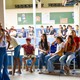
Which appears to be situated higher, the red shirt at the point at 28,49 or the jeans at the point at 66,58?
the red shirt at the point at 28,49

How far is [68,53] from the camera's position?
6.93 metres

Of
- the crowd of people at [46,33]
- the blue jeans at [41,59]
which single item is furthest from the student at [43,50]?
the crowd of people at [46,33]

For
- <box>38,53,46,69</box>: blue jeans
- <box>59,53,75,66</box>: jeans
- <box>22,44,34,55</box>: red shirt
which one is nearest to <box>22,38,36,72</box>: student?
<box>22,44,34,55</box>: red shirt

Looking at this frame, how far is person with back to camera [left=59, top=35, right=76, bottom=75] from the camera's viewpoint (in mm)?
6836

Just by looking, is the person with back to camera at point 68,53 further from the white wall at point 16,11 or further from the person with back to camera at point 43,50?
the white wall at point 16,11

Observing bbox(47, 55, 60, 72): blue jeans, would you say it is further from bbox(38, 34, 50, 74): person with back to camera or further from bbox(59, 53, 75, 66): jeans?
bbox(38, 34, 50, 74): person with back to camera

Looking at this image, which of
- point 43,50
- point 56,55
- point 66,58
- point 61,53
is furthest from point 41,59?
point 66,58

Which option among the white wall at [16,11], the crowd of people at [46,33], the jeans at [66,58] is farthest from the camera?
the white wall at [16,11]

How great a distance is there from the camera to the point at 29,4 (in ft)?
59.2

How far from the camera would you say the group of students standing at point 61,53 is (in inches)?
270

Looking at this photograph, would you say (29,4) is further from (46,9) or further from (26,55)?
(26,55)

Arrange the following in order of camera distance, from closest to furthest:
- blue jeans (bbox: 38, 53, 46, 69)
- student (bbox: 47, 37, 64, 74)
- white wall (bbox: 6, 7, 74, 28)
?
1. student (bbox: 47, 37, 64, 74)
2. blue jeans (bbox: 38, 53, 46, 69)
3. white wall (bbox: 6, 7, 74, 28)

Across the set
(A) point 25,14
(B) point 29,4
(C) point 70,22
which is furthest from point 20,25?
(C) point 70,22

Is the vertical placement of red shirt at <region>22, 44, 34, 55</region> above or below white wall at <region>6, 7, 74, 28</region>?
below
